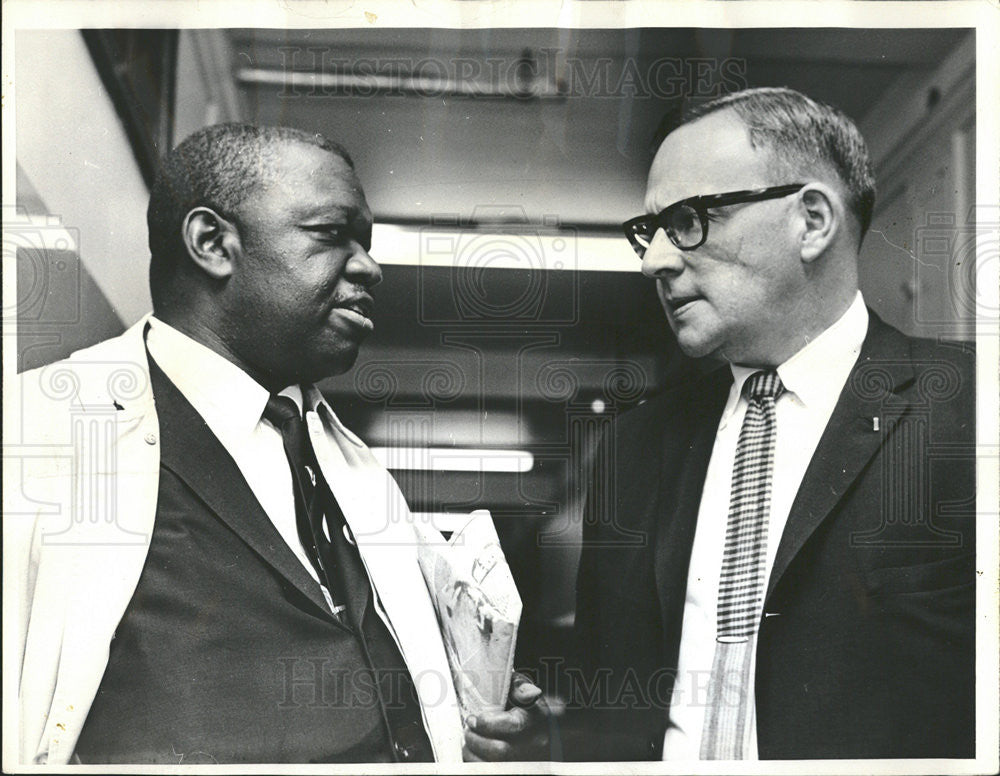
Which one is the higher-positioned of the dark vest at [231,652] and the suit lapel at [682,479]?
the suit lapel at [682,479]

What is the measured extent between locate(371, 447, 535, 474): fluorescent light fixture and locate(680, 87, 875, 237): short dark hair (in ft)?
2.07

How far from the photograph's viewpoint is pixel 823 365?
152 cm

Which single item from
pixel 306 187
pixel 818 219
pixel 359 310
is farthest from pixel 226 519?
pixel 818 219

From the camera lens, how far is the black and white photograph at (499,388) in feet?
4.86

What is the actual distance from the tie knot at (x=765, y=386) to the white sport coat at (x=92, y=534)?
1.93 ft

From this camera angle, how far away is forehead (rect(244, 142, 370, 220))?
58.6 inches

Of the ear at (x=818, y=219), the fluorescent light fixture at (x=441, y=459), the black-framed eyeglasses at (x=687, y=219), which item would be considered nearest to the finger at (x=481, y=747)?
the fluorescent light fixture at (x=441, y=459)

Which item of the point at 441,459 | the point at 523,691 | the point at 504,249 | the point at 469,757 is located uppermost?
the point at 504,249

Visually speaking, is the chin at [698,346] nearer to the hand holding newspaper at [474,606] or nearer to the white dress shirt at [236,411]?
the hand holding newspaper at [474,606]

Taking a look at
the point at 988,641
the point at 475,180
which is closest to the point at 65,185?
the point at 475,180

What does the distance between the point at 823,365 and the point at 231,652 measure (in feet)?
3.40

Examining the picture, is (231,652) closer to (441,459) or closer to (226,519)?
(226,519)

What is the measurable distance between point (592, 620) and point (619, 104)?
0.84m

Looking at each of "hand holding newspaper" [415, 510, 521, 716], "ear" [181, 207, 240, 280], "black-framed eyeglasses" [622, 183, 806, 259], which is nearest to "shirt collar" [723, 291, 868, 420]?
"black-framed eyeglasses" [622, 183, 806, 259]
